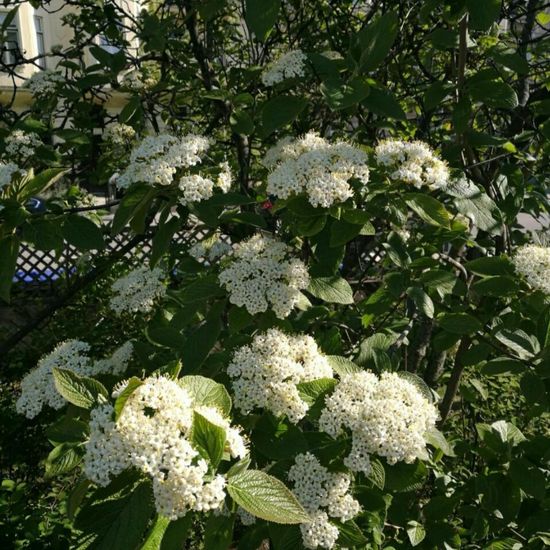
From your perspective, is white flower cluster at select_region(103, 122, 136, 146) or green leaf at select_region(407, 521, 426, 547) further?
white flower cluster at select_region(103, 122, 136, 146)

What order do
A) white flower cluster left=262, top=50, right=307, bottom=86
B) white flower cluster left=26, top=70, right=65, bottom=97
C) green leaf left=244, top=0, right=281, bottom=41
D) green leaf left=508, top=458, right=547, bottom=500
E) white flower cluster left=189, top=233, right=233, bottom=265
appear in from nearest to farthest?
green leaf left=244, top=0, right=281, bottom=41 → green leaf left=508, top=458, right=547, bottom=500 → white flower cluster left=262, top=50, right=307, bottom=86 → white flower cluster left=189, top=233, right=233, bottom=265 → white flower cluster left=26, top=70, right=65, bottom=97

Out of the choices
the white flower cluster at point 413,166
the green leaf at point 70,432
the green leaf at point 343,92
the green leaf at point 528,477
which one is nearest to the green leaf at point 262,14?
the green leaf at point 343,92

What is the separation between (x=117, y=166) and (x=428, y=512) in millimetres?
2127

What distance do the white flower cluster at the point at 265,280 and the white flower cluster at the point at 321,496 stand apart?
0.40 meters

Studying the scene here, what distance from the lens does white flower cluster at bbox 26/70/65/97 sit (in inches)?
109

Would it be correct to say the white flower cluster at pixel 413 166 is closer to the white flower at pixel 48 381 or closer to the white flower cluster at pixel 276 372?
the white flower cluster at pixel 276 372

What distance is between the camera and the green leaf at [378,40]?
5.21 ft

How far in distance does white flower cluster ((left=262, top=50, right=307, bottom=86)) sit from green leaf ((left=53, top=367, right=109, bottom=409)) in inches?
48.6

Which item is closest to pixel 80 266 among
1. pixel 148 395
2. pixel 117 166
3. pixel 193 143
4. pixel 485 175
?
pixel 117 166

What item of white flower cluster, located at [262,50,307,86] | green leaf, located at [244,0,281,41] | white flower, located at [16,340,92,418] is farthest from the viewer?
white flower cluster, located at [262,50,307,86]

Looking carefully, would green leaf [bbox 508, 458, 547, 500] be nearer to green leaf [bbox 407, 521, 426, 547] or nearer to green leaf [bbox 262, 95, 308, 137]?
green leaf [bbox 407, 521, 426, 547]

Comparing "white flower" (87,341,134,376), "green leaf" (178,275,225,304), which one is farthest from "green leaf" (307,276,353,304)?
"white flower" (87,341,134,376)

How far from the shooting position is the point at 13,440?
331 centimetres

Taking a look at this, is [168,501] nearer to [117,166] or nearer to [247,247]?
[247,247]
